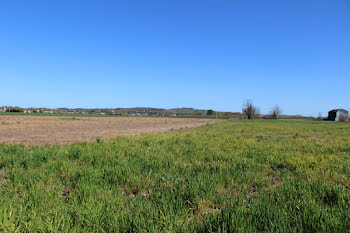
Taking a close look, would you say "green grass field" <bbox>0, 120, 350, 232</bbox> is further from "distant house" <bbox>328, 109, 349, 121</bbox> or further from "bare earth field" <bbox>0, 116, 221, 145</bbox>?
"distant house" <bbox>328, 109, 349, 121</bbox>

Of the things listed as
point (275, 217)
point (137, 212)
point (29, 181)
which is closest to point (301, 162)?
point (275, 217)

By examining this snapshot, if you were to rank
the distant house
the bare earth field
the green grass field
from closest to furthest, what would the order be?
the green grass field
the bare earth field
the distant house

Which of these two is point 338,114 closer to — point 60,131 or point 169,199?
point 60,131

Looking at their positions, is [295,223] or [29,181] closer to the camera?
[295,223]

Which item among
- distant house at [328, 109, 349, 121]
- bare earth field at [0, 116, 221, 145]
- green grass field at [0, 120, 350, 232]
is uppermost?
distant house at [328, 109, 349, 121]

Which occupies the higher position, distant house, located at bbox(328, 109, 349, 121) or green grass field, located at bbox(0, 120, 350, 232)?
distant house, located at bbox(328, 109, 349, 121)

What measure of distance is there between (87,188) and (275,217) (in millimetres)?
2657

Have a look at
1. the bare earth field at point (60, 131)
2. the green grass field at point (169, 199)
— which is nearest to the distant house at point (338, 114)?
the bare earth field at point (60, 131)

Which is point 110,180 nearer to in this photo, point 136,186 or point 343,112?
point 136,186

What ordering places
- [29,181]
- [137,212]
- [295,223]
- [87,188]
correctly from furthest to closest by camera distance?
1. [29,181]
2. [87,188]
3. [137,212]
4. [295,223]

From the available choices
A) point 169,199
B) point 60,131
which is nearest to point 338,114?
point 60,131

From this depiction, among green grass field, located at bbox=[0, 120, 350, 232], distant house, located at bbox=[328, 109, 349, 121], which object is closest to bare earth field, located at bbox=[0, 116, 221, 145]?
green grass field, located at bbox=[0, 120, 350, 232]

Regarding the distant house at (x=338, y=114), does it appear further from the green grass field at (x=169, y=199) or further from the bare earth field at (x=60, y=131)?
the green grass field at (x=169, y=199)

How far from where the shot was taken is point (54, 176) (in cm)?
384
